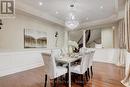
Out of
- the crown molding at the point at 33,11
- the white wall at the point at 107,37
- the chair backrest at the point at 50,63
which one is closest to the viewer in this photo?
the chair backrest at the point at 50,63

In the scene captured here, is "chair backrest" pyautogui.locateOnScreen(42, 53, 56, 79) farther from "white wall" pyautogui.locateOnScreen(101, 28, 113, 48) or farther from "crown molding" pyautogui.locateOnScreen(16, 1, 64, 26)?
"white wall" pyautogui.locateOnScreen(101, 28, 113, 48)

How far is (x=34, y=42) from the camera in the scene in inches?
199

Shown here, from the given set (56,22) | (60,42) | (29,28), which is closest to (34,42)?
(29,28)

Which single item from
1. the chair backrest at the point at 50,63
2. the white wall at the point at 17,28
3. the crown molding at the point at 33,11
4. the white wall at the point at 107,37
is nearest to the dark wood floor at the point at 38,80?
the chair backrest at the point at 50,63

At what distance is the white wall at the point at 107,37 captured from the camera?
635cm

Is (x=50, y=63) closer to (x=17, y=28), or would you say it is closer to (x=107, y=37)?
(x=17, y=28)

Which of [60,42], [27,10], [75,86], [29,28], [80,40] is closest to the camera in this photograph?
[75,86]

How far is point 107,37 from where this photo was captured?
658 centimetres

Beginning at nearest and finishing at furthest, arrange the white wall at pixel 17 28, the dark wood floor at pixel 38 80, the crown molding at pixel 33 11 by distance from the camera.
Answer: the dark wood floor at pixel 38 80
the crown molding at pixel 33 11
the white wall at pixel 17 28

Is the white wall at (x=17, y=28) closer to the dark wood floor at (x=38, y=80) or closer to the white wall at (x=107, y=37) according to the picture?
the dark wood floor at (x=38, y=80)

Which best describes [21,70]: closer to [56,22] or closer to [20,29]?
[20,29]

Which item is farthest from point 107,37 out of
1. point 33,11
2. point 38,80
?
point 38,80

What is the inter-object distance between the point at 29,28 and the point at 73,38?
4019 mm

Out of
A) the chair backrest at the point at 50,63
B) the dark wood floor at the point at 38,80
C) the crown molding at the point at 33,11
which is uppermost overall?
the crown molding at the point at 33,11
